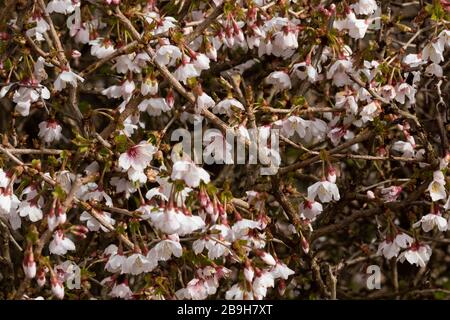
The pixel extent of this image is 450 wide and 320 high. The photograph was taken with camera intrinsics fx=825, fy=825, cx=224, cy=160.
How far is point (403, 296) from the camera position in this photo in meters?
4.71

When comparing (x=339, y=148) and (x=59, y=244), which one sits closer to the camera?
(x=59, y=244)

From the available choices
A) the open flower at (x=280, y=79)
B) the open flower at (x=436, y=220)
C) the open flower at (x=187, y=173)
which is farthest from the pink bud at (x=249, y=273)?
the open flower at (x=280, y=79)

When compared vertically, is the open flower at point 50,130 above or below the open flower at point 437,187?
above

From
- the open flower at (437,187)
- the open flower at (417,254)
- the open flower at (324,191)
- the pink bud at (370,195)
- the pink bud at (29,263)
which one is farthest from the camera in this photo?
the pink bud at (370,195)

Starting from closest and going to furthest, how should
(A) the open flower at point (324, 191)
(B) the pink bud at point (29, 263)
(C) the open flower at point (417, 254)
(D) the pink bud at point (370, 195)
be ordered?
(B) the pink bud at point (29, 263)
(A) the open flower at point (324, 191)
(C) the open flower at point (417, 254)
(D) the pink bud at point (370, 195)

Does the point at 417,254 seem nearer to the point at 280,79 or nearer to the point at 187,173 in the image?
the point at 280,79

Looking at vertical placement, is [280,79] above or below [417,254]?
above

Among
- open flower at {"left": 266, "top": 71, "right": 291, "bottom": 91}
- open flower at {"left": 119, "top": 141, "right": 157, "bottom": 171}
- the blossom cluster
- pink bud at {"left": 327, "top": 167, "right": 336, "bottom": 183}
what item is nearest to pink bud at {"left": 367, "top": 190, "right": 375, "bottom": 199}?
the blossom cluster

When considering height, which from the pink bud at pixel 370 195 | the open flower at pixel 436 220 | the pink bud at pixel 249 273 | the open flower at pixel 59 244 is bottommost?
the pink bud at pixel 249 273

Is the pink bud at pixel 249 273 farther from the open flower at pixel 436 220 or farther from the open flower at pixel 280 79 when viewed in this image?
the open flower at pixel 280 79

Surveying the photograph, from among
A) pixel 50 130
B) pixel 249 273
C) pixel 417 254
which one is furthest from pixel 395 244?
pixel 50 130

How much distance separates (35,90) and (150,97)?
0.54 meters
